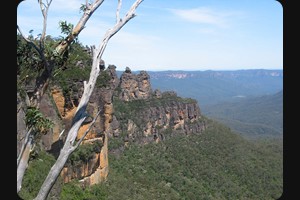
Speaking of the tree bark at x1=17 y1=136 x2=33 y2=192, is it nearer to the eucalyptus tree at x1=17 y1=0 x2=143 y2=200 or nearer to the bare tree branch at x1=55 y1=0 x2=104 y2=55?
the eucalyptus tree at x1=17 y1=0 x2=143 y2=200

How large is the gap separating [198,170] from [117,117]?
1084 cm

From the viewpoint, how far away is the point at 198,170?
41219 millimetres

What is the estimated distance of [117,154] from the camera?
37.8 m

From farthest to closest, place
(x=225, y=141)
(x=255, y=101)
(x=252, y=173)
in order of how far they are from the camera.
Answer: (x=255, y=101), (x=225, y=141), (x=252, y=173)

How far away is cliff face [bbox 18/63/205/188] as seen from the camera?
66.1ft

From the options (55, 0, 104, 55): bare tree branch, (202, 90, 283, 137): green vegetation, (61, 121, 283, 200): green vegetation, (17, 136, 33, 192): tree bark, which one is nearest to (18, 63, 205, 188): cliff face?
(61, 121, 283, 200): green vegetation

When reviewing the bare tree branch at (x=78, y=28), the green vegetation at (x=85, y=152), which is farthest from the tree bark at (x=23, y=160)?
the green vegetation at (x=85, y=152)

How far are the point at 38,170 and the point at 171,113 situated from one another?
39.3 meters

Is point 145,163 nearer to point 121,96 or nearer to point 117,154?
point 117,154

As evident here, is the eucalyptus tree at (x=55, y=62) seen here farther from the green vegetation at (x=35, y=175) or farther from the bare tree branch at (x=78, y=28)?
the green vegetation at (x=35, y=175)

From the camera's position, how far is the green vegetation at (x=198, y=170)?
31.3 metres

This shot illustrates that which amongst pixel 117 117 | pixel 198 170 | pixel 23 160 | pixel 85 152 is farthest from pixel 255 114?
pixel 23 160

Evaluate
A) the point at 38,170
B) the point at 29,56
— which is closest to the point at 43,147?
the point at 38,170

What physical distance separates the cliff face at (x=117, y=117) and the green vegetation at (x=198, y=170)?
5.37ft
